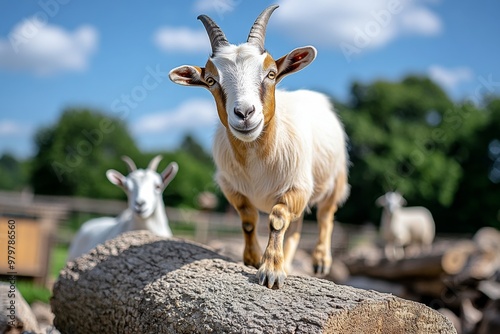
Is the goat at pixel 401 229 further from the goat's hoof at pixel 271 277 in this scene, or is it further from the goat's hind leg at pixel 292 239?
the goat's hoof at pixel 271 277

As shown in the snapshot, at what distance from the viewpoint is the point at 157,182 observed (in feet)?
20.9

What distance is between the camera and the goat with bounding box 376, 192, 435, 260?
1414cm

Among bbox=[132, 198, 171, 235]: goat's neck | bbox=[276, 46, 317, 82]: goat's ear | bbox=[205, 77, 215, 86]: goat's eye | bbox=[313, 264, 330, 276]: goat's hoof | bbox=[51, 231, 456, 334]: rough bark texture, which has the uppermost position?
bbox=[276, 46, 317, 82]: goat's ear

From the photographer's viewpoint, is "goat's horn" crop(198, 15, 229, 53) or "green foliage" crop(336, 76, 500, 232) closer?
"goat's horn" crop(198, 15, 229, 53)

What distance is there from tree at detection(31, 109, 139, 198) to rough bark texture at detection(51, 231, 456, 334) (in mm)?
23106

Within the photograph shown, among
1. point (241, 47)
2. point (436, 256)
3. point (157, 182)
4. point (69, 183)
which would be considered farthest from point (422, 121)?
point (241, 47)

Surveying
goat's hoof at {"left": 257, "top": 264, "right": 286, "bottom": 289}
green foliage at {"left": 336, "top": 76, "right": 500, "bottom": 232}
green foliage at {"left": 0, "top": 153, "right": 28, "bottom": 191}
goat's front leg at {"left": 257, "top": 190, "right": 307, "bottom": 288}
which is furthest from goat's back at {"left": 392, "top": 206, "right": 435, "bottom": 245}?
green foliage at {"left": 0, "top": 153, "right": 28, "bottom": 191}

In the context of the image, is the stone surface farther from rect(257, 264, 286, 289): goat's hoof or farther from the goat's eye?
the goat's eye

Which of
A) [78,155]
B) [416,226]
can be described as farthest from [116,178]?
[78,155]

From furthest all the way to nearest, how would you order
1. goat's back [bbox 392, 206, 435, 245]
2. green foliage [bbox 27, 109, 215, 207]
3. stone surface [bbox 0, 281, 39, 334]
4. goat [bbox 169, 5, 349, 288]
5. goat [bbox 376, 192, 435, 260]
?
green foliage [bbox 27, 109, 215, 207], goat's back [bbox 392, 206, 435, 245], goat [bbox 376, 192, 435, 260], stone surface [bbox 0, 281, 39, 334], goat [bbox 169, 5, 349, 288]

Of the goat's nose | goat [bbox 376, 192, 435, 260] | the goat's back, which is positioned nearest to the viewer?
the goat's nose

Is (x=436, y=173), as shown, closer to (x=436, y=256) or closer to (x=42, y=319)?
(x=436, y=256)

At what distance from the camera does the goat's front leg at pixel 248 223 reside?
429 centimetres

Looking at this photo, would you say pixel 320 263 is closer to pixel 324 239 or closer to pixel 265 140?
pixel 324 239
